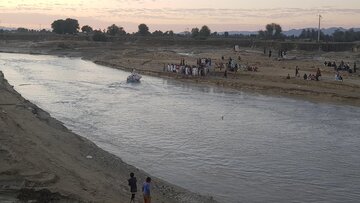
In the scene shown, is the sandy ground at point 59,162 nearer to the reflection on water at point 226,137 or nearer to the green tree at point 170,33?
the reflection on water at point 226,137

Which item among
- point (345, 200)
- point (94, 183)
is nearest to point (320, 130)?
point (345, 200)

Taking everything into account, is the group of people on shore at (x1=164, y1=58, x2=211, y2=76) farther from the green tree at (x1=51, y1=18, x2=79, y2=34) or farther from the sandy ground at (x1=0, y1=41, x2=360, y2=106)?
the green tree at (x1=51, y1=18, x2=79, y2=34)

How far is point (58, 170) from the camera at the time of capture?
588 inches

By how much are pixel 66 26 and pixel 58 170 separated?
142750 millimetres

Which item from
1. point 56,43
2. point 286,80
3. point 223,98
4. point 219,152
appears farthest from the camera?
point 56,43

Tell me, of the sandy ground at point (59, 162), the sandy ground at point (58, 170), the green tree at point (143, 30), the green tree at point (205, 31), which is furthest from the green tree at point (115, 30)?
the sandy ground at point (58, 170)

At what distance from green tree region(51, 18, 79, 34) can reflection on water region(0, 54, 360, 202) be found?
10949 centimetres

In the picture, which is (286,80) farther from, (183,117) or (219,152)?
(219,152)

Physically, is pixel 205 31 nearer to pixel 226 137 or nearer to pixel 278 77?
pixel 278 77

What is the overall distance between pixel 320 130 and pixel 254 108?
27.6 ft

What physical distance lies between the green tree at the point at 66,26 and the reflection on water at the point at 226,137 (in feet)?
359

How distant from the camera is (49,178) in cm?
1359

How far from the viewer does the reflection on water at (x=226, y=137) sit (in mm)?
17984

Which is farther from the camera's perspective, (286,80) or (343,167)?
(286,80)
